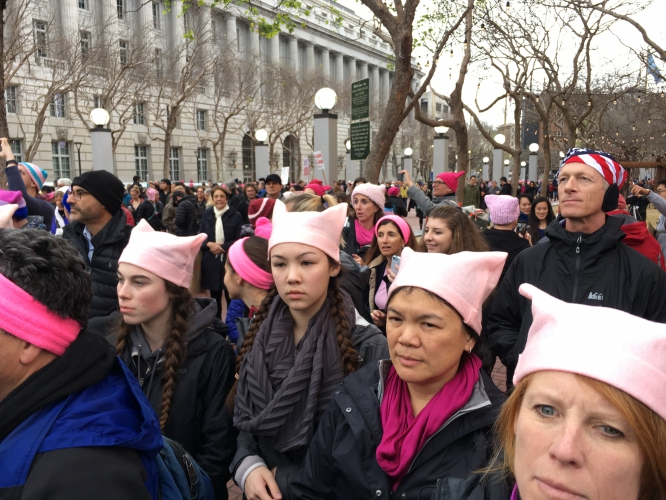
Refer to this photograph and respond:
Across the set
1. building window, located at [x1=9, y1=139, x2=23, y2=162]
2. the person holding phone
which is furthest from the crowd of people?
building window, located at [x1=9, y1=139, x2=23, y2=162]

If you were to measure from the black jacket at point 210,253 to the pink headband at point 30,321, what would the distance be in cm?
507

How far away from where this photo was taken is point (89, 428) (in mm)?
1298

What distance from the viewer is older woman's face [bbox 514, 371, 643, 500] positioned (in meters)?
1.17

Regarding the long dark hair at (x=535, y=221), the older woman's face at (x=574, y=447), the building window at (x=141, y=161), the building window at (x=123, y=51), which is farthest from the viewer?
the building window at (x=141, y=161)

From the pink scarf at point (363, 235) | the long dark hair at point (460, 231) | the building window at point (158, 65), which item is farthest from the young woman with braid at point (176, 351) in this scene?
the building window at point (158, 65)

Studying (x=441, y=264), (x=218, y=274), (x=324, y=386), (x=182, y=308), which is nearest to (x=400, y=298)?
(x=441, y=264)

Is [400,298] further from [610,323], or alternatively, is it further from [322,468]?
[610,323]

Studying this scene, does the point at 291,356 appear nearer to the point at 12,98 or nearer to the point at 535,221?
the point at 535,221

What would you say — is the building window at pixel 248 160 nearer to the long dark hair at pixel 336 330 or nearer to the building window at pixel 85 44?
the building window at pixel 85 44

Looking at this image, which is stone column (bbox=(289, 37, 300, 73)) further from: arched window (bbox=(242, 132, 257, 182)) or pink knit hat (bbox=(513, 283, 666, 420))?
pink knit hat (bbox=(513, 283, 666, 420))

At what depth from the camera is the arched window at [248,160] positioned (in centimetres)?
5053

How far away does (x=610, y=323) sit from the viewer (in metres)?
1.29

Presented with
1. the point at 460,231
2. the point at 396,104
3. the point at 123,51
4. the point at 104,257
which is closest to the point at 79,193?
the point at 104,257

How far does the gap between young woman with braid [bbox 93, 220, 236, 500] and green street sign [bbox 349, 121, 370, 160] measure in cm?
723
